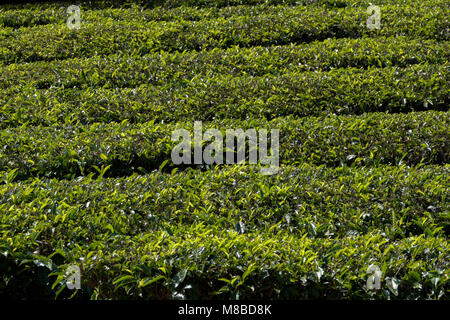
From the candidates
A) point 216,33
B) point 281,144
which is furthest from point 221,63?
point 281,144

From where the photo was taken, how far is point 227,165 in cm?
509

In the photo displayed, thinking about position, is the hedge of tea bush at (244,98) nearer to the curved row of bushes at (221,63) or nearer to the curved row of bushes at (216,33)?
the curved row of bushes at (221,63)

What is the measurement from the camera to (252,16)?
8.02m

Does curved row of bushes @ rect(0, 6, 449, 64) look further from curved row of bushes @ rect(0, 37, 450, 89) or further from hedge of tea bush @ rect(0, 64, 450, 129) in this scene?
hedge of tea bush @ rect(0, 64, 450, 129)

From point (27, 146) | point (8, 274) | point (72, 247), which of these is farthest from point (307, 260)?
point (27, 146)

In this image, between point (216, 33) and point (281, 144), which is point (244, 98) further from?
point (216, 33)

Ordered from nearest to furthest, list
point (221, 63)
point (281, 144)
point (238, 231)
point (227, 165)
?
1. point (238, 231)
2. point (227, 165)
3. point (281, 144)
4. point (221, 63)

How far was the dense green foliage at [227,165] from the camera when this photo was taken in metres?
3.76

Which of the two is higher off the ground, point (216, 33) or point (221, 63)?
point (216, 33)

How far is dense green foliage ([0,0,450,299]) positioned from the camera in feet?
12.3

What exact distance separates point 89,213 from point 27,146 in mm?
1457

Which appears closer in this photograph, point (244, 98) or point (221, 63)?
point (244, 98)

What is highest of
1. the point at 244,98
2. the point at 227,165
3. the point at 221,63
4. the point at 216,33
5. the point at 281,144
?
the point at 216,33

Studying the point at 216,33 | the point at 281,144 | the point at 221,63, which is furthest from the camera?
the point at 216,33
